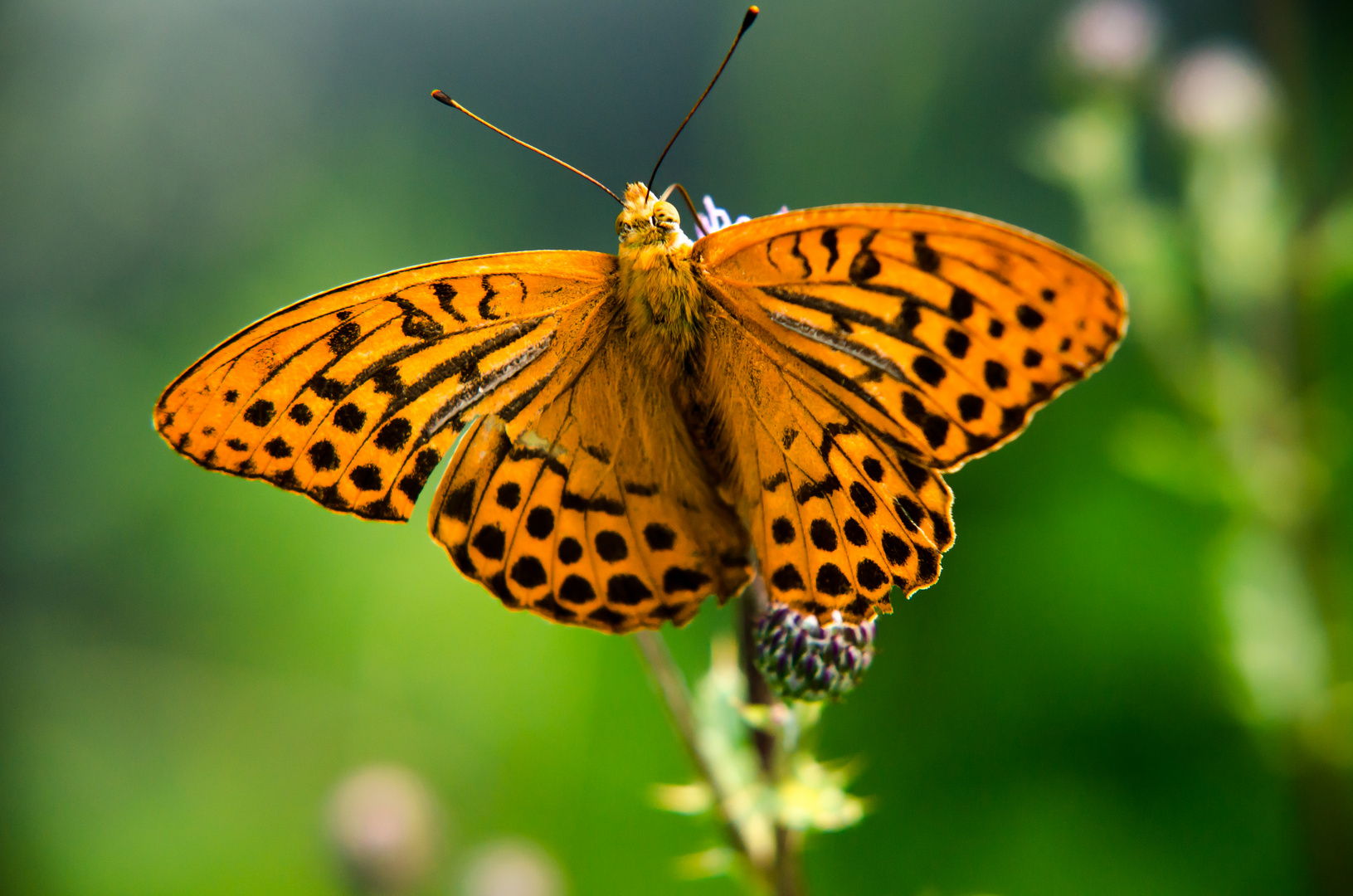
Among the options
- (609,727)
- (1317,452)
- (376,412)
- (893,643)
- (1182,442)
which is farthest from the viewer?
(609,727)

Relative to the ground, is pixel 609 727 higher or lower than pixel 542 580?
higher

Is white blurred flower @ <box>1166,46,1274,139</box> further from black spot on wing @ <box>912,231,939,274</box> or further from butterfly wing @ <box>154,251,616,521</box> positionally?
butterfly wing @ <box>154,251,616,521</box>

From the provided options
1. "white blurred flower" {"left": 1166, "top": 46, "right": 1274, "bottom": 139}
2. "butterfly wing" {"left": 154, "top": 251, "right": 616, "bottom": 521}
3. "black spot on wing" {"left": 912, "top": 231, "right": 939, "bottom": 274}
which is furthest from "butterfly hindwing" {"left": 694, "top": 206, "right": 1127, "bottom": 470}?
"white blurred flower" {"left": 1166, "top": 46, "right": 1274, "bottom": 139}

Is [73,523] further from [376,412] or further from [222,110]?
[376,412]

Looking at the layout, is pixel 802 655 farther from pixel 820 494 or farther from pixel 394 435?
pixel 394 435

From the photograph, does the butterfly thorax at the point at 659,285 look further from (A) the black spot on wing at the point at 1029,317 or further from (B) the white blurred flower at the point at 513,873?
(B) the white blurred flower at the point at 513,873

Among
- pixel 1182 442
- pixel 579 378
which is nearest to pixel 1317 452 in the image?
pixel 1182 442
